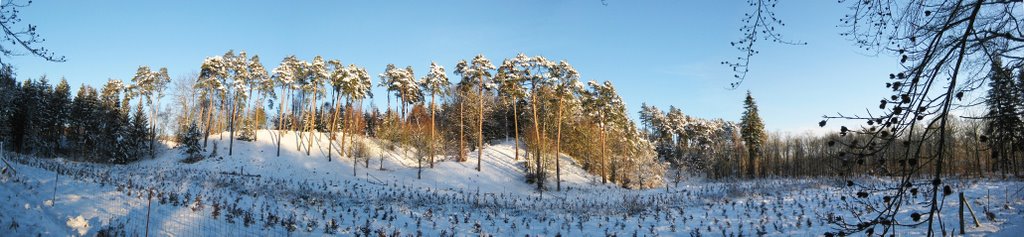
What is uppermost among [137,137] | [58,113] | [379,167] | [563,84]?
[563,84]

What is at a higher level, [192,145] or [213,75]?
[213,75]

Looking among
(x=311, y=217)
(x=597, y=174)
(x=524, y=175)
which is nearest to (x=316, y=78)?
(x=524, y=175)

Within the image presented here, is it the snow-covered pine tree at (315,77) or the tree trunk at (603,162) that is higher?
the snow-covered pine tree at (315,77)

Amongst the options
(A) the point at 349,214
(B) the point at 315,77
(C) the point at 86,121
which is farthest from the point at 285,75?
(A) the point at 349,214

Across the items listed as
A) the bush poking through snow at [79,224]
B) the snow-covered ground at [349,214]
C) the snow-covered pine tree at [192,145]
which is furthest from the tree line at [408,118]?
the bush poking through snow at [79,224]

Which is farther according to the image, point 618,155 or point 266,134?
point 266,134

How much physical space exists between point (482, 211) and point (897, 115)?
56.9 feet

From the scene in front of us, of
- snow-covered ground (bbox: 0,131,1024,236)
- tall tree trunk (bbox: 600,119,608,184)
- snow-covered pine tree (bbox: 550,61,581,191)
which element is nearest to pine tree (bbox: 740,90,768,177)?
tall tree trunk (bbox: 600,119,608,184)

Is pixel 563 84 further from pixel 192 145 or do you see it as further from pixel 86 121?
pixel 86 121

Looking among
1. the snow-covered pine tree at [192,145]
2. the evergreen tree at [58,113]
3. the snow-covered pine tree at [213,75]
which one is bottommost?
the snow-covered pine tree at [192,145]

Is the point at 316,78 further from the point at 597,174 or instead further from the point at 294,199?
the point at 294,199

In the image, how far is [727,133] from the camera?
93125 millimetres

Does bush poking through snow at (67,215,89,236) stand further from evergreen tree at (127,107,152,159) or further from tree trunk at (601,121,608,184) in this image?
evergreen tree at (127,107,152,159)

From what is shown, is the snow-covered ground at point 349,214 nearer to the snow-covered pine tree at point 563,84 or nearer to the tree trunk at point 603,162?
the snow-covered pine tree at point 563,84
